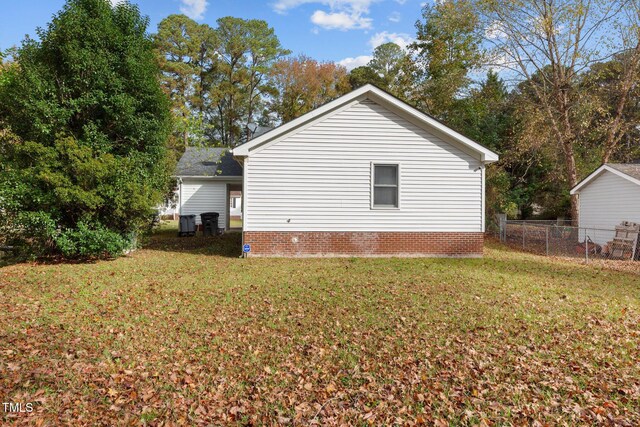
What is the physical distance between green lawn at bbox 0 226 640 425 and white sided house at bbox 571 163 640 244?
9.02m

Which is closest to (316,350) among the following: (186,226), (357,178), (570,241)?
(357,178)

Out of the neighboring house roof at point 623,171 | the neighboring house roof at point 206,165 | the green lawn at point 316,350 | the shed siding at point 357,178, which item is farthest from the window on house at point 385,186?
the neighboring house roof at point 206,165

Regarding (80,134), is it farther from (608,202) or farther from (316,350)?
(608,202)

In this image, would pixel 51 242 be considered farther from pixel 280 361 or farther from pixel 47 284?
pixel 280 361

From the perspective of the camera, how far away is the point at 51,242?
10.0m

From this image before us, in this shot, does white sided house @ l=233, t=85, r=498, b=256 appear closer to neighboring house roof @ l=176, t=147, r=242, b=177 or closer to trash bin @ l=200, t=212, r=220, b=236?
trash bin @ l=200, t=212, r=220, b=236

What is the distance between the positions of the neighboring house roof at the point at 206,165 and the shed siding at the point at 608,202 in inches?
679

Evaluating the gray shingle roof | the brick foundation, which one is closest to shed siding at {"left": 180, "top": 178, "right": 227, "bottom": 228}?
the brick foundation

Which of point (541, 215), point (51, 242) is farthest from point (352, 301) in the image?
point (541, 215)

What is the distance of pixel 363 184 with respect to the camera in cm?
1148

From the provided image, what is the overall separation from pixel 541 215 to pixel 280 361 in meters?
30.4

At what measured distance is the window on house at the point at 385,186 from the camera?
11.6m

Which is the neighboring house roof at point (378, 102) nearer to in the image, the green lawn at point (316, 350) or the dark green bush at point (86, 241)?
the dark green bush at point (86, 241)

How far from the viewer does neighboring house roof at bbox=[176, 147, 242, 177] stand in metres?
20.4
